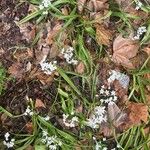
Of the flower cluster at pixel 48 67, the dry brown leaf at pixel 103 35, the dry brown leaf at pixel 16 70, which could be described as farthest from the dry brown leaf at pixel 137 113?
the dry brown leaf at pixel 16 70

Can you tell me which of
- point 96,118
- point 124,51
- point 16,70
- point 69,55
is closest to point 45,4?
point 69,55

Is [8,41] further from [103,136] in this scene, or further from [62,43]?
[103,136]

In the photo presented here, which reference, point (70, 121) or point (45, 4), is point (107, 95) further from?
point (45, 4)

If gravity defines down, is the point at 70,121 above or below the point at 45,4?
below

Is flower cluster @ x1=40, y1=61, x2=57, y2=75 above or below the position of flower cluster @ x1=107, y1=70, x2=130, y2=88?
above

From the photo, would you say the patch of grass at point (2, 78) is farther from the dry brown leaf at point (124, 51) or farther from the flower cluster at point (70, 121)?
the dry brown leaf at point (124, 51)

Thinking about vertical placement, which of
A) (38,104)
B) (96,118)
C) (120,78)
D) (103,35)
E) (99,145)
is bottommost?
(99,145)

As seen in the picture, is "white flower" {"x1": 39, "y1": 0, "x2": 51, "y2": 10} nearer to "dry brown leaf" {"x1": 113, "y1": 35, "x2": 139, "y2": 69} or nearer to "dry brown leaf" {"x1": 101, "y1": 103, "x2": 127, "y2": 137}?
"dry brown leaf" {"x1": 113, "y1": 35, "x2": 139, "y2": 69}

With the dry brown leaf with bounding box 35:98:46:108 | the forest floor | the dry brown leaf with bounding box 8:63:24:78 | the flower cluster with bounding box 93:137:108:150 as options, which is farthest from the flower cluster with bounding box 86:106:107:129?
the dry brown leaf with bounding box 8:63:24:78
